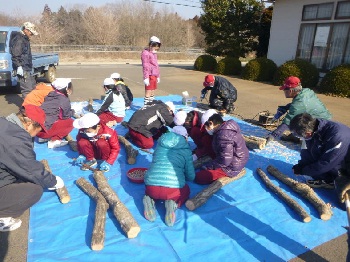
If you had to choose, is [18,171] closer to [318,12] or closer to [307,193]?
[307,193]

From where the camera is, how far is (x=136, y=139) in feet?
16.1

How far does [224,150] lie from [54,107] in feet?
10.3

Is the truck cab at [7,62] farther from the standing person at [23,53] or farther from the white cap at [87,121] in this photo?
the white cap at [87,121]

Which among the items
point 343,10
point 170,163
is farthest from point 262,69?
point 170,163

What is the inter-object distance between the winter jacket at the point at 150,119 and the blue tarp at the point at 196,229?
3.79 feet

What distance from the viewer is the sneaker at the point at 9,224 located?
2.71m

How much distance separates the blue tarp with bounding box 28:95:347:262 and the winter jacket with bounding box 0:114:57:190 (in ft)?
1.97

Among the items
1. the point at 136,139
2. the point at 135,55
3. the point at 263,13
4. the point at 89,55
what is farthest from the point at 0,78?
the point at 135,55

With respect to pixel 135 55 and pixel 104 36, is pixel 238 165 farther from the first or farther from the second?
pixel 104 36

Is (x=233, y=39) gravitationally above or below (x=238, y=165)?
above

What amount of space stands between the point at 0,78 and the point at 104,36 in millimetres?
27813

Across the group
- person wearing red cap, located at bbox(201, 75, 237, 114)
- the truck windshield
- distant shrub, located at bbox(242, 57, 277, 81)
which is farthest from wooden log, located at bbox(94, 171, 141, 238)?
distant shrub, located at bbox(242, 57, 277, 81)

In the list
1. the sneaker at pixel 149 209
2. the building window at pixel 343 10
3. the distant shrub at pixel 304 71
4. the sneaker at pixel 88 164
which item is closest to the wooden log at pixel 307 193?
the sneaker at pixel 149 209

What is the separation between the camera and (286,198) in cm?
334
